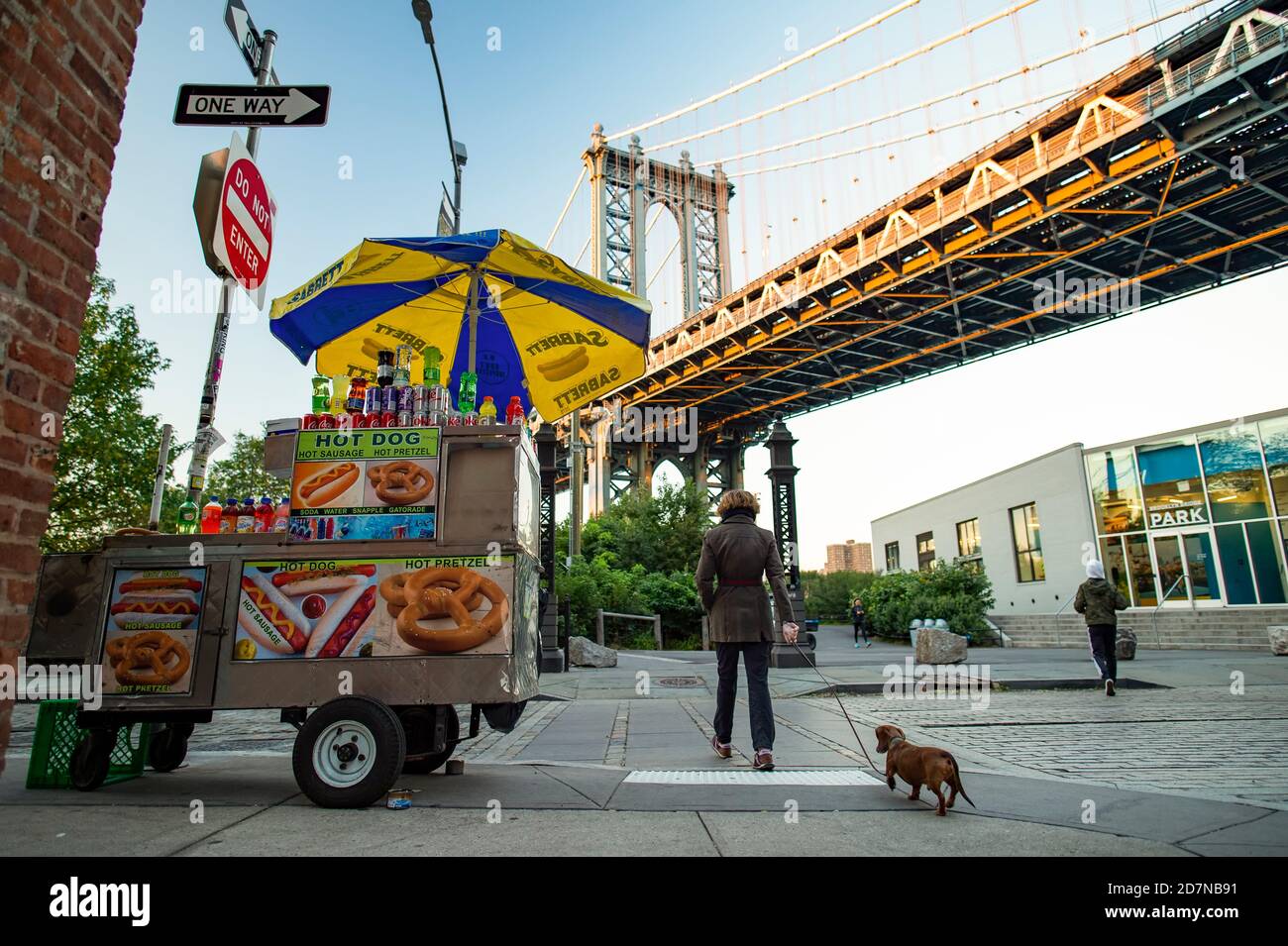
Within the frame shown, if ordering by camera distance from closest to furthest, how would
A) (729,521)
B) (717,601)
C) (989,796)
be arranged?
(989,796) < (717,601) < (729,521)

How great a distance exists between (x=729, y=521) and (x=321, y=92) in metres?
3.74

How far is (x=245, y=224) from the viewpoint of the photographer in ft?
18.2

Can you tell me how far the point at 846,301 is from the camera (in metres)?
32.1

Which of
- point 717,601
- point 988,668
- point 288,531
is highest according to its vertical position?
point 288,531

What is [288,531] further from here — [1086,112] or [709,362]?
[709,362]

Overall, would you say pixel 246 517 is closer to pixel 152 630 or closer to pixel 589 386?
pixel 152 630

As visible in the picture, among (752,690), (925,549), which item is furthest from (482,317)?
(925,549)

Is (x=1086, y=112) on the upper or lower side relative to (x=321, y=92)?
upper

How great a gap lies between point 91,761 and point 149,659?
869mm

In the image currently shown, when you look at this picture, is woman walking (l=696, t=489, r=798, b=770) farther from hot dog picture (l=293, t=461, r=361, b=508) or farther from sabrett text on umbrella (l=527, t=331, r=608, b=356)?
hot dog picture (l=293, t=461, r=361, b=508)

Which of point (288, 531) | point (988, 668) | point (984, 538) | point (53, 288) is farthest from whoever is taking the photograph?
point (984, 538)

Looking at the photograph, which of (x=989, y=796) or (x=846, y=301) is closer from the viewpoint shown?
(x=989, y=796)

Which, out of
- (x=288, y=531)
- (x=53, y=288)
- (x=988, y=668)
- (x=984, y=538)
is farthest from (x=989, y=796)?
(x=984, y=538)

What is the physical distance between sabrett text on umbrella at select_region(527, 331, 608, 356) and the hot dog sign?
310 centimetres
